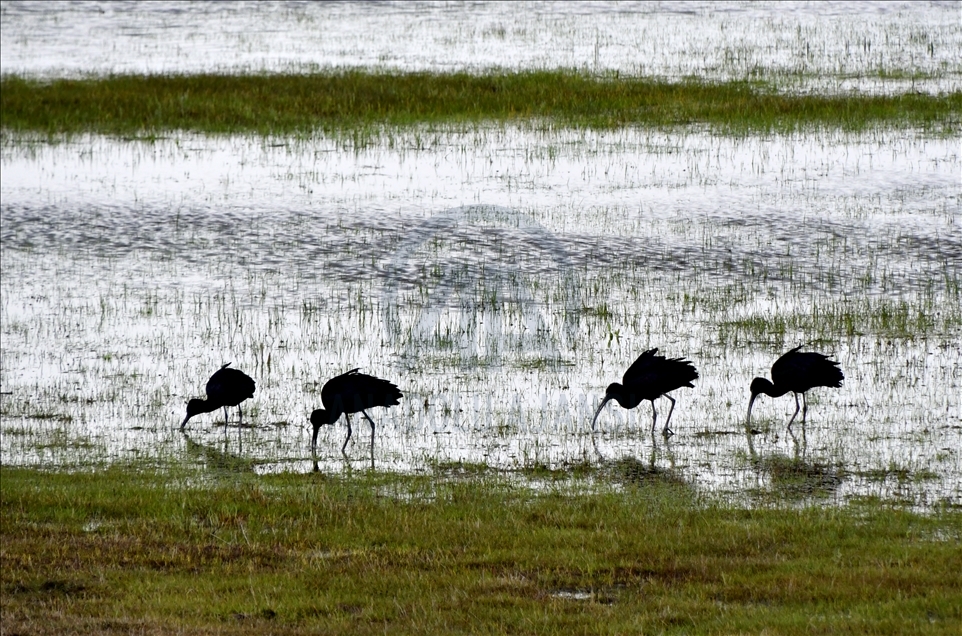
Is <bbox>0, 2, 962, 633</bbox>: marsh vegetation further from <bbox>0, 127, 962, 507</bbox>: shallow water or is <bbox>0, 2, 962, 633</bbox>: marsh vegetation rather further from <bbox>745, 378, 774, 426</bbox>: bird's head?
<bbox>745, 378, 774, 426</bbox>: bird's head

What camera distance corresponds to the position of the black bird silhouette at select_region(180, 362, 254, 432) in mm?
13203

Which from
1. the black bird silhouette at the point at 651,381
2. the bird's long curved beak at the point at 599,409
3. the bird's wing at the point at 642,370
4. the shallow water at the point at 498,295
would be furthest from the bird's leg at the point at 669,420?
the bird's long curved beak at the point at 599,409

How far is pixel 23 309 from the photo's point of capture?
1834cm

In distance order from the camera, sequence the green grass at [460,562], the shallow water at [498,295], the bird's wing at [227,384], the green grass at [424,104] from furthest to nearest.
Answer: the green grass at [424,104]
the bird's wing at [227,384]
the shallow water at [498,295]
the green grass at [460,562]

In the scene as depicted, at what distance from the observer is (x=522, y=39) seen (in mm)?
35344

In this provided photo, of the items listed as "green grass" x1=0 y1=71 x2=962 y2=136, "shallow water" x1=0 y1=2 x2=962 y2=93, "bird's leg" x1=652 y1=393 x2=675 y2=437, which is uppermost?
"shallow water" x1=0 y1=2 x2=962 y2=93

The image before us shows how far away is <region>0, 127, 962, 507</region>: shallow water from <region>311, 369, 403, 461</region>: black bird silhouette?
0.26m

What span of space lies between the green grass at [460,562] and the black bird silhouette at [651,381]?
1.85 meters

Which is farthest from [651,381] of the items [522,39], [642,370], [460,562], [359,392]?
[522,39]

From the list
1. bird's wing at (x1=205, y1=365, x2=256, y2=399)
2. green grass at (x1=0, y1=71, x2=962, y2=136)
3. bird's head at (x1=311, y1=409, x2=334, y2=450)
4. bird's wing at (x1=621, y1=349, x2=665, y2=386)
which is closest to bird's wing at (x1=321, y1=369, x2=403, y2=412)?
bird's head at (x1=311, y1=409, x2=334, y2=450)

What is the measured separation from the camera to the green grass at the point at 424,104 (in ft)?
85.7

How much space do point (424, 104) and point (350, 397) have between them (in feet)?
56.1

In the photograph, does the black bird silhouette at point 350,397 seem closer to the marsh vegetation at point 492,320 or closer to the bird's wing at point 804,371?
the marsh vegetation at point 492,320

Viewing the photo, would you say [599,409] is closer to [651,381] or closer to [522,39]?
[651,381]
